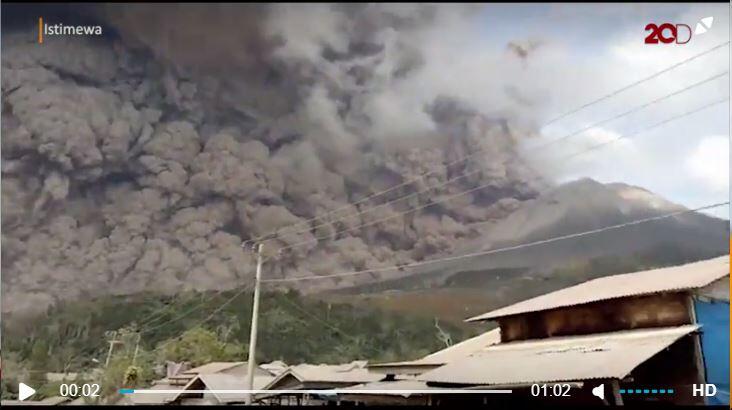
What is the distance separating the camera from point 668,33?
126 inches

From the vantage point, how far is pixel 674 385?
302 cm

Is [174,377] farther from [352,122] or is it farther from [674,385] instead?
[674,385]

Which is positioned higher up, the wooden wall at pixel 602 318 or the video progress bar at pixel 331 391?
the wooden wall at pixel 602 318

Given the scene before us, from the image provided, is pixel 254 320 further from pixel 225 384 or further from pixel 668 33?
pixel 668 33

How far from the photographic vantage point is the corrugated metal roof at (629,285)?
3086mm

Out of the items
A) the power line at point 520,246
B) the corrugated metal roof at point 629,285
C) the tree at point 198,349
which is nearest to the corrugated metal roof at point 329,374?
the tree at point 198,349

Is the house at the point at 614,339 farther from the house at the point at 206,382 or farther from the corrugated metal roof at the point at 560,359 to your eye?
the house at the point at 206,382

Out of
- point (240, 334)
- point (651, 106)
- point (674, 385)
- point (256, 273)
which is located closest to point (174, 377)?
point (240, 334)

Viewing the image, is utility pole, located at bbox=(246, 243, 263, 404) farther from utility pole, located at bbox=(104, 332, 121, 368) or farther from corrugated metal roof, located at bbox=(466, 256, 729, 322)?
corrugated metal roof, located at bbox=(466, 256, 729, 322)

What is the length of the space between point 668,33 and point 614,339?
1.27m

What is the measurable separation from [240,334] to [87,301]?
621 millimetres

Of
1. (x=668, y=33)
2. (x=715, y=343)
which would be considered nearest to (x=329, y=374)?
(x=715, y=343)
